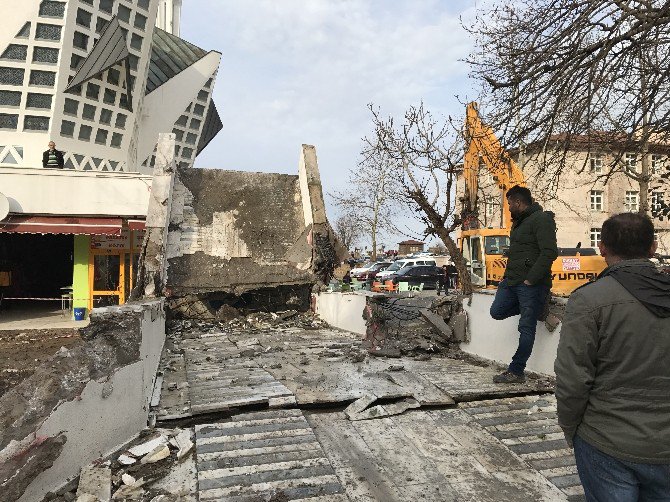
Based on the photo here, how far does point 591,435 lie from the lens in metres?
1.84

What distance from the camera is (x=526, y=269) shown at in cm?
448

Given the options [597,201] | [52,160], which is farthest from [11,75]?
[597,201]

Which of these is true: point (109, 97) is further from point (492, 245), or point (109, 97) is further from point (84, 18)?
point (492, 245)

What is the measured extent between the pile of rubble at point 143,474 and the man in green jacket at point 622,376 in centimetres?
216

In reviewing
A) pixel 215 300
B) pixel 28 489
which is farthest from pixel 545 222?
pixel 215 300

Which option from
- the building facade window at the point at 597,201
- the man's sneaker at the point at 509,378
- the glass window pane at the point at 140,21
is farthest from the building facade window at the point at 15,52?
the building facade window at the point at 597,201

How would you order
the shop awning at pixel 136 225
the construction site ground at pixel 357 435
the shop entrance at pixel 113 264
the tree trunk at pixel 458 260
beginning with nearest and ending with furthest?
the construction site ground at pixel 357 435
the tree trunk at pixel 458 260
the shop awning at pixel 136 225
the shop entrance at pixel 113 264

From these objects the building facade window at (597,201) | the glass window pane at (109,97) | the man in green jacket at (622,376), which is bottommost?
the man in green jacket at (622,376)

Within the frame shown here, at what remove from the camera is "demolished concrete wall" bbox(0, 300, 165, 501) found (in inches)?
98.0

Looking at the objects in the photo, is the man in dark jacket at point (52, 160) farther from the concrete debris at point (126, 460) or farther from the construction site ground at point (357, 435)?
the concrete debris at point (126, 460)

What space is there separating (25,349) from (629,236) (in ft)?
39.3

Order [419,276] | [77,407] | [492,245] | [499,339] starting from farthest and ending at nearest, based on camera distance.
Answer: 1. [419,276]
2. [492,245]
3. [499,339]
4. [77,407]

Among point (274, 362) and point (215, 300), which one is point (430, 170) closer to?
point (215, 300)

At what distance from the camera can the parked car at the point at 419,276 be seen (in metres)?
26.5
